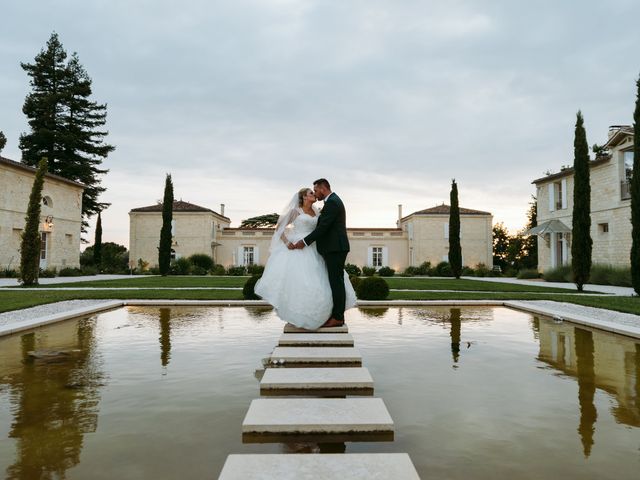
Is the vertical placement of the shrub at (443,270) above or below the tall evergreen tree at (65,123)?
below

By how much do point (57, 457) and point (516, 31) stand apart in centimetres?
1651

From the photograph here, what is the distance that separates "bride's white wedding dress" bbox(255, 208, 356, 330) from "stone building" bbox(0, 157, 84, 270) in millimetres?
20568

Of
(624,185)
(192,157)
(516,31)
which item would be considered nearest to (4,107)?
(192,157)

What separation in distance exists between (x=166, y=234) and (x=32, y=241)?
39.1ft

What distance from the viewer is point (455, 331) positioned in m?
6.91

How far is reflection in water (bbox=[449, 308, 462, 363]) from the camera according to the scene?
5.14 m

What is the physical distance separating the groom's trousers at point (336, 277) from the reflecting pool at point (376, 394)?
70 cm

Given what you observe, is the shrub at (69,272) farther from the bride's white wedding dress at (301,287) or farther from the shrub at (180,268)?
the bride's white wedding dress at (301,287)

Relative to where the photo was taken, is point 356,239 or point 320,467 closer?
point 320,467

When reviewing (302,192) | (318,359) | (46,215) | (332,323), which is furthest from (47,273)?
(318,359)

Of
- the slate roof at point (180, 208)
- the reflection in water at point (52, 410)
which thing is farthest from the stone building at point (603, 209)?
the slate roof at point (180, 208)

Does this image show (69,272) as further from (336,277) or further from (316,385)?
(316,385)

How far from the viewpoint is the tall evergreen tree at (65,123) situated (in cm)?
3406

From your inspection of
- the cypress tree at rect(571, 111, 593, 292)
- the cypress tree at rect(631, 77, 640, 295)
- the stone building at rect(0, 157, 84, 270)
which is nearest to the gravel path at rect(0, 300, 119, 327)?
the stone building at rect(0, 157, 84, 270)
